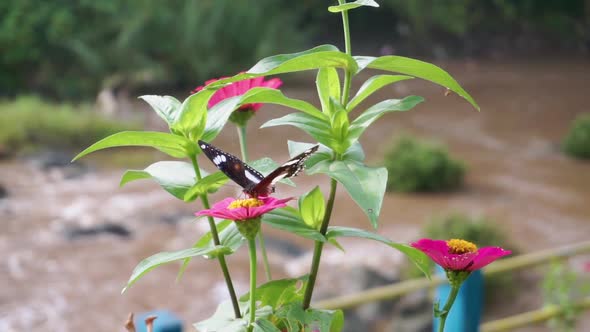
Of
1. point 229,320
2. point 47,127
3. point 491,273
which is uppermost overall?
point 229,320

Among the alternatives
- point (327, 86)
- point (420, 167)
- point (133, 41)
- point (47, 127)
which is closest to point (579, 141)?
point (420, 167)

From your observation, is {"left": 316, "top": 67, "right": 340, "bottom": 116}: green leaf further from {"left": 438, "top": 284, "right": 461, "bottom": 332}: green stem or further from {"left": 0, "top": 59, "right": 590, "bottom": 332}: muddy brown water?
{"left": 0, "top": 59, "right": 590, "bottom": 332}: muddy brown water

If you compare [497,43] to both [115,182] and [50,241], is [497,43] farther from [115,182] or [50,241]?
[50,241]

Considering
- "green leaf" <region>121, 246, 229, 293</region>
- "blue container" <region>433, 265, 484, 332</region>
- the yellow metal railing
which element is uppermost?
"green leaf" <region>121, 246, 229, 293</region>

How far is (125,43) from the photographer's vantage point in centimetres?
916

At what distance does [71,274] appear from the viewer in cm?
405

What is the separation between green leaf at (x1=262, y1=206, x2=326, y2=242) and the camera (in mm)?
407

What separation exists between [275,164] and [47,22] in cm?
947

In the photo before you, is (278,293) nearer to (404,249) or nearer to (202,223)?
(404,249)

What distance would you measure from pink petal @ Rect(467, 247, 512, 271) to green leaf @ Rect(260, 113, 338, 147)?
3.9 inches

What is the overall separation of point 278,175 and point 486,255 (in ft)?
0.40

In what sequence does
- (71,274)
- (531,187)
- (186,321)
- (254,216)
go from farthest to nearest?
(531,187), (71,274), (186,321), (254,216)

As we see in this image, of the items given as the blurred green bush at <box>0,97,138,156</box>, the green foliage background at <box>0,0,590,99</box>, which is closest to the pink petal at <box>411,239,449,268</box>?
the blurred green bush at <box>0,97,138,156</box>

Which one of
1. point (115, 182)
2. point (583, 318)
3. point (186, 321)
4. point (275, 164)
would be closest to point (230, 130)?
point (115, 182)
